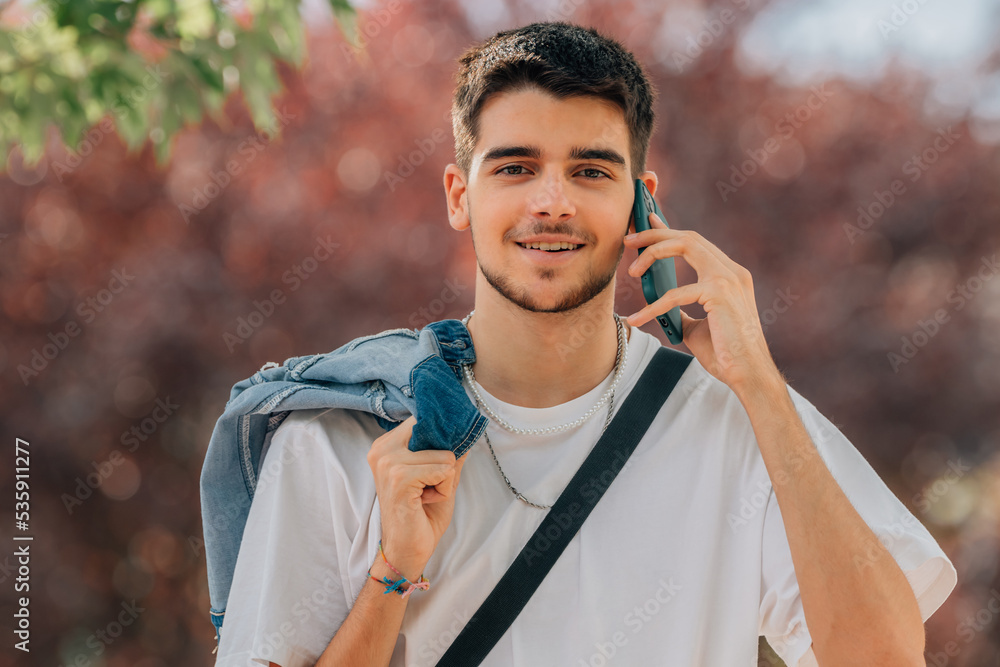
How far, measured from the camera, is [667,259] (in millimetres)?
2357

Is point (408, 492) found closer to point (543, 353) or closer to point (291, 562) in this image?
point (291, 562)

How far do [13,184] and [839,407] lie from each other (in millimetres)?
4137

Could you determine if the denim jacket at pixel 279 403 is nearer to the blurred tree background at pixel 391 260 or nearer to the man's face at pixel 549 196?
the man's face at pixel 549 196

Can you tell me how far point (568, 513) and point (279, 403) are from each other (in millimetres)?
783

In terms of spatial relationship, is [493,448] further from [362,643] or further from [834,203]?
[834,203]

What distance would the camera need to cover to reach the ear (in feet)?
8.18

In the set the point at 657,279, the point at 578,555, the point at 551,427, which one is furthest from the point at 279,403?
the point at 657,279

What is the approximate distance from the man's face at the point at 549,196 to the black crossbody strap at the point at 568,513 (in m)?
0.31

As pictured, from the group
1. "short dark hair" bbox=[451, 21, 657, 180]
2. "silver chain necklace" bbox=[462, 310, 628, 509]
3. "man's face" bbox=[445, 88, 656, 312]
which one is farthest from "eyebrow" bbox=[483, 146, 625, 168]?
"silver chain necklace" bbox=[462, 310, 628, 509]

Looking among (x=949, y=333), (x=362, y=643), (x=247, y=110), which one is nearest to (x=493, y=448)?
(x=362, y=643)

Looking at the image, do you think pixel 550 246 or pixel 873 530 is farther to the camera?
pixel 550 246

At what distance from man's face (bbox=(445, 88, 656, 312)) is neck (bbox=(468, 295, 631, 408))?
3.4 inches

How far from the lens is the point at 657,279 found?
2.30 meters

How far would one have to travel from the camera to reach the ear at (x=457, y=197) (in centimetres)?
249
